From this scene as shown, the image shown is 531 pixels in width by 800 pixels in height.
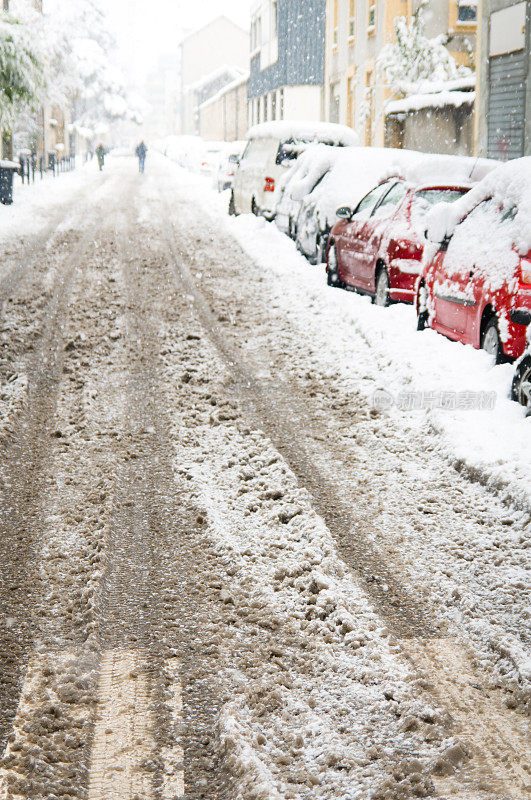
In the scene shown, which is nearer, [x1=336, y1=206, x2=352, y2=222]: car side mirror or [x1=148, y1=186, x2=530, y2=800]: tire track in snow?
[x1=148, y1=186, x2=530, y2=800]: tire track in snow

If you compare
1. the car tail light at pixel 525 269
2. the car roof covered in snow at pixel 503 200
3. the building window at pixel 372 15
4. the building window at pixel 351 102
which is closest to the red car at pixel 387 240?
the car roof covered in snow at pixel 503 200

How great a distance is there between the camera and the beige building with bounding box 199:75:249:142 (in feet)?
209

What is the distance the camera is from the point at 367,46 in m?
31.0

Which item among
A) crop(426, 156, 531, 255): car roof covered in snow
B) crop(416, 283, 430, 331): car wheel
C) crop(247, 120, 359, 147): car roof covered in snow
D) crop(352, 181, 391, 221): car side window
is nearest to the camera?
crop(426, 156, 531, 255): car roof covered in snow

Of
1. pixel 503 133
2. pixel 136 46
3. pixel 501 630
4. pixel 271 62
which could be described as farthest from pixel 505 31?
pixel 136 46

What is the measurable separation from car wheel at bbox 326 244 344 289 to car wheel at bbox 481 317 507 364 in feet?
16.0

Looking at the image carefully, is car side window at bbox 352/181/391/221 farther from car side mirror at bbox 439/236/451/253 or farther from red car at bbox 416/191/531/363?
car side mirror at bbox 439/236/451/253

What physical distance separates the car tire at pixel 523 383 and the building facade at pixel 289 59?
3418cm

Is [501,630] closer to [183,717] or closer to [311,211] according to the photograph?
[183,717]

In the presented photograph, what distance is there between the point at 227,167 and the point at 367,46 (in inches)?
251

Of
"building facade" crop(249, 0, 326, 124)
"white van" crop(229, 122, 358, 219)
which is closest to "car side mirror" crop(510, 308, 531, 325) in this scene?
"white van" crop(229, 122, 358, 219)

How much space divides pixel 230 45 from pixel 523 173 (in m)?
93.0

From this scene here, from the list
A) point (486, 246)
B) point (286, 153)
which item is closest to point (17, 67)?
point (286, 153)

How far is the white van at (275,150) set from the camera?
63.6 feet
